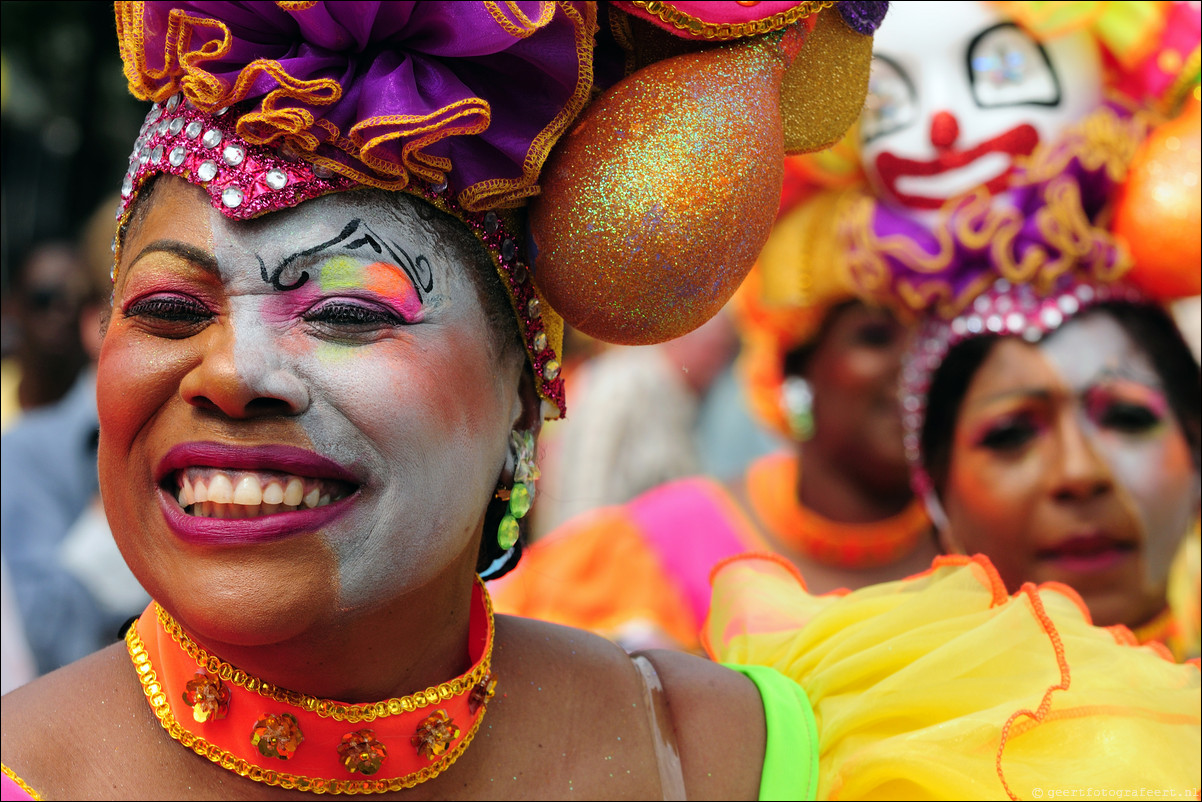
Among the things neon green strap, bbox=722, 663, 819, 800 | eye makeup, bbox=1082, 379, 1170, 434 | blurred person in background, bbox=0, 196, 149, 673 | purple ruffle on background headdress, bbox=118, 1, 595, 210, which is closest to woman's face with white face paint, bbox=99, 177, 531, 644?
purple ruffle on background headdress, bbox=118, 1, 595, 210

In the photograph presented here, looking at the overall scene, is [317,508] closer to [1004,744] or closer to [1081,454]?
[1004,744]

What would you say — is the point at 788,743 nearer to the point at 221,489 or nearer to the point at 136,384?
the point at 221,489

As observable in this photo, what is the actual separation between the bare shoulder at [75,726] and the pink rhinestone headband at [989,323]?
2.29 m

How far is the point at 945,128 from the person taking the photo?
3.15 m

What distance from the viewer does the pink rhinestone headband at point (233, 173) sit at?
1646 mm

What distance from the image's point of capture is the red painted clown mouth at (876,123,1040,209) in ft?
10.2

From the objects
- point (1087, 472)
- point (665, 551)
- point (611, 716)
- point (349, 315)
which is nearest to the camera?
point (349, 315)

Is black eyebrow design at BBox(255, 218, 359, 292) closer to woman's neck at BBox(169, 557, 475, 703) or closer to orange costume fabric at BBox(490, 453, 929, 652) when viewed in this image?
woman's neck at BBox(169, 557, 475, 703)

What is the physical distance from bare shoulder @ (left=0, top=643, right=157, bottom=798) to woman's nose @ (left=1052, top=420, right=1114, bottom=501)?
2.19 metres

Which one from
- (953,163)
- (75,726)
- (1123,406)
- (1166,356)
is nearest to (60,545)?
(75,726)

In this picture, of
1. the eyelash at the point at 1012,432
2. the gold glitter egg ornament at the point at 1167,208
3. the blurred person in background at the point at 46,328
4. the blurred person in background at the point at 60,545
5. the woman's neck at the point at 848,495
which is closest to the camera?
the gold glitter egg ornament at the point at 1167,208

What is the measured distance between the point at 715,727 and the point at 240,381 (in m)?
1.02

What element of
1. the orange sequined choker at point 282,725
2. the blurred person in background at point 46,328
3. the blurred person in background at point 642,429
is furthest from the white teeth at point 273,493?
the blurred person in background at point 46,328

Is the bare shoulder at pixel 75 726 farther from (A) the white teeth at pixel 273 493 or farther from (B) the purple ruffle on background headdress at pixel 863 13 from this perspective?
(B) the purple ruffle on background headdress at pixel 863 13
